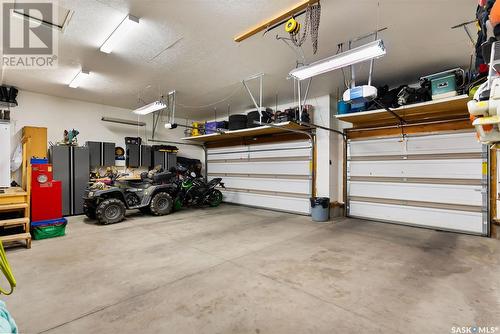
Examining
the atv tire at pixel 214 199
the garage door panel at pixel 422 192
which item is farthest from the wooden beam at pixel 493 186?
the atv tire at pixel 214 199

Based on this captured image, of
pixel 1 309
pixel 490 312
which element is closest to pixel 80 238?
pixel 1 309

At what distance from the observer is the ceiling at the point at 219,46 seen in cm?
263

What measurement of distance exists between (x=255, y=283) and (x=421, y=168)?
169 inches

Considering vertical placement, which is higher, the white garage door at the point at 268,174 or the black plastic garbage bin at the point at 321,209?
the white garage door at the point at 268,174

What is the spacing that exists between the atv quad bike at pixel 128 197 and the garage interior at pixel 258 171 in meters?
0.04

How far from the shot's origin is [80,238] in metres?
3.87

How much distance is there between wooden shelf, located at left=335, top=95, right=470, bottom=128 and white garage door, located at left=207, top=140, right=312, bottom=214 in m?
1.52

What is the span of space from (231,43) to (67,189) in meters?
5.22

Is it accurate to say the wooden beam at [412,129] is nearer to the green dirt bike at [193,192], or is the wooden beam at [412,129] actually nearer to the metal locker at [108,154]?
the green dirt bike at [193,192]

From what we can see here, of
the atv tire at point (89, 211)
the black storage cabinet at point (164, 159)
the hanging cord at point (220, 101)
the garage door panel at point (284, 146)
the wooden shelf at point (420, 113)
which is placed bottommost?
the atv tire at point (89, 211)

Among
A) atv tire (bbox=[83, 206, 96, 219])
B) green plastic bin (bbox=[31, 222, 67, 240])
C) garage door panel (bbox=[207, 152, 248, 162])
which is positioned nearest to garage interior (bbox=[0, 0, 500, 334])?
green plastic bin (bbox=[31, 222, 67, 240])

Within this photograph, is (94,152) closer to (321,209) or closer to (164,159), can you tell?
(164,159)

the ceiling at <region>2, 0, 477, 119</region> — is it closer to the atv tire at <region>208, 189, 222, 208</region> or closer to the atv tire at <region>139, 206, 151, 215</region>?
the atv tire at <region>139, 206, 151, 215</region>

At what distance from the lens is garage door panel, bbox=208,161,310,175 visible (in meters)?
6.18
